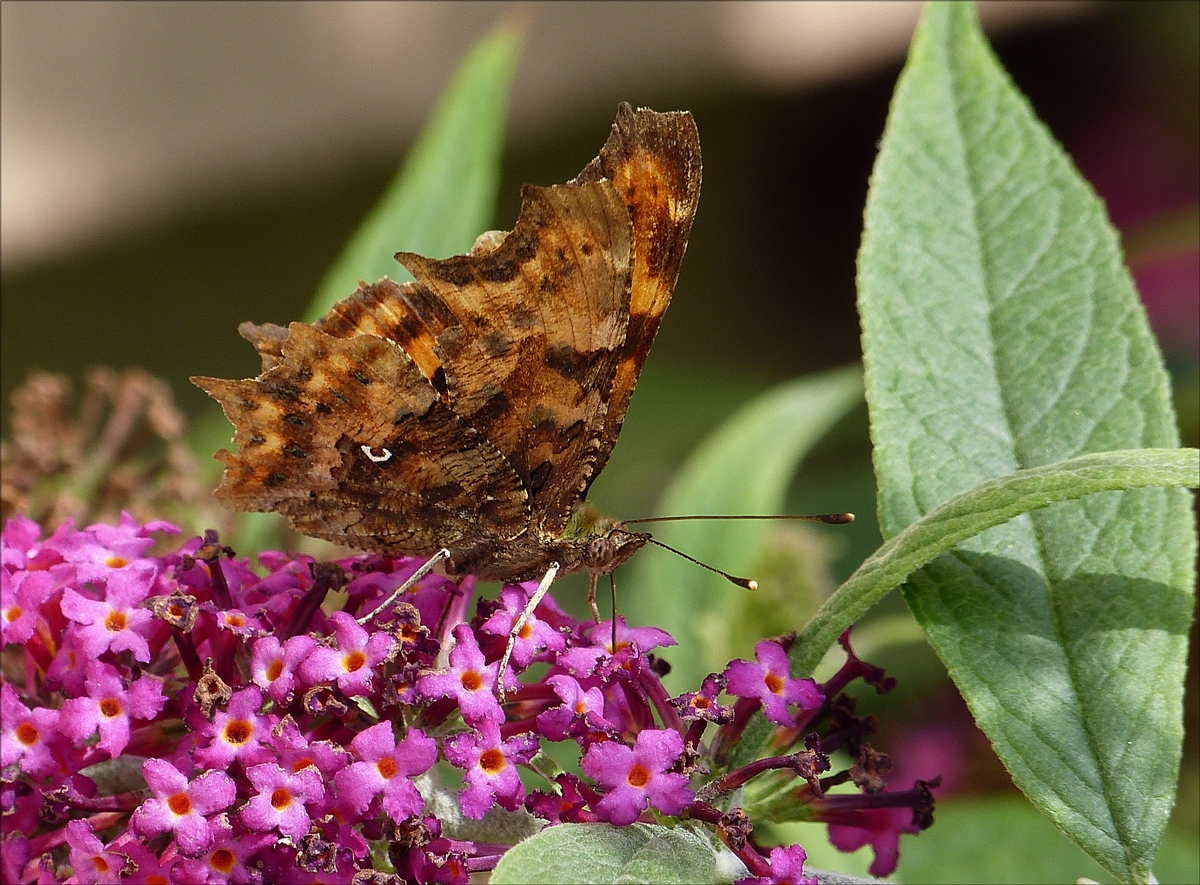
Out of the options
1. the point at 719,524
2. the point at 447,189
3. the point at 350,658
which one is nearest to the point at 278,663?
the point at 350,658

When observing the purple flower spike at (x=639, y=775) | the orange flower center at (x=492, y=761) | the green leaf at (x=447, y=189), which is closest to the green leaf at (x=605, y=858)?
the purple flower spike at (x=639, y=775)

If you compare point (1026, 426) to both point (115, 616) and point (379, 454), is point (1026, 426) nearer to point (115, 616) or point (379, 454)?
point (379, 454)

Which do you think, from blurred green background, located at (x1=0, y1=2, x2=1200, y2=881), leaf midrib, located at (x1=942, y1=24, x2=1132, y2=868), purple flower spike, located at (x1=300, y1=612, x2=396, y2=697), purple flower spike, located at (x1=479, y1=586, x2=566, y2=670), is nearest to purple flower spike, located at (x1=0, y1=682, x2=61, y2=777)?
purple flower spike, located at (x1=300, y1=612, x2=396, y2=697)

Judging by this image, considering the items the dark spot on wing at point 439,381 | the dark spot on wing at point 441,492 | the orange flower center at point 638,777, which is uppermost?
the dark spot on wing at point 439,381

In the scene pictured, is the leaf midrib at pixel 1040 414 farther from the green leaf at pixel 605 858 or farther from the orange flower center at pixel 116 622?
the orange flower center at pixel 116 622

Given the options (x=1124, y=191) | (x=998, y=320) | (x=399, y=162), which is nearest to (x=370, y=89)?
(x=399, y=162)

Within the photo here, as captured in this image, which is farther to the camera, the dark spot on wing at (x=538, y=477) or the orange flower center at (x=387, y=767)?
the dark spot on wing at (x=538, y=477)

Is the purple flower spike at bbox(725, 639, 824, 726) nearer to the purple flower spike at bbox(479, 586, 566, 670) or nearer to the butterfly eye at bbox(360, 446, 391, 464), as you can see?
the purple flower spike at bbox(479, 586, 566, 670)
